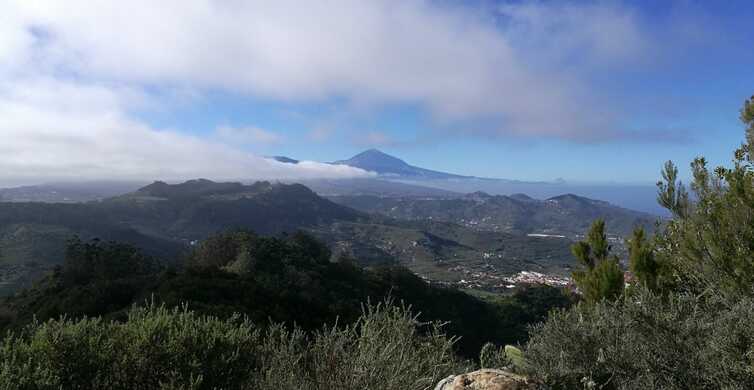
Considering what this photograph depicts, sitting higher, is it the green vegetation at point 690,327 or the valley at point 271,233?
the green vegetation at point 690,327

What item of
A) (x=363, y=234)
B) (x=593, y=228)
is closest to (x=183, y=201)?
(x=363, y=234)

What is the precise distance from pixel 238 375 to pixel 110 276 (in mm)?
29124

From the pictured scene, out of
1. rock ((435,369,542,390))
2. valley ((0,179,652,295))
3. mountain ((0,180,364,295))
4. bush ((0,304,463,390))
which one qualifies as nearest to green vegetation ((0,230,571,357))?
bush ((0,304,463,390))

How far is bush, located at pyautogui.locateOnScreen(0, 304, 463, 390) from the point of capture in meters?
4.06

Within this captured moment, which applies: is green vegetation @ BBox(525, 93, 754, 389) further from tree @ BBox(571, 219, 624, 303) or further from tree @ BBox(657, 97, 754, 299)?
tree @ BBox(571, 219, 624, 303)

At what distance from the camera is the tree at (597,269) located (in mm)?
10320

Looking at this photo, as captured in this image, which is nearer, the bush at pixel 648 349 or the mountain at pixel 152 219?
the bush at pixel 648 349

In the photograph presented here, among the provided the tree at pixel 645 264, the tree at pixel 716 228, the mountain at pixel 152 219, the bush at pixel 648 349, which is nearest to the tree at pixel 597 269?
the tree at pixel 645 264

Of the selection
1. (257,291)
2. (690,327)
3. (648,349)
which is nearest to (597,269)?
(690,327)

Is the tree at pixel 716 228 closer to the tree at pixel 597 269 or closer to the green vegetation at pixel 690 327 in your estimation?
the green vegetation at pixel 690 327

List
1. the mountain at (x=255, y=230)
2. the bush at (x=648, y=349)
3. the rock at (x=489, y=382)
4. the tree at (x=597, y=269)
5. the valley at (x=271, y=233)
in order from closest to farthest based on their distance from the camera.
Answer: the rock at (x=489, y=382) < the bush at (x=648, y=349) < the tree at (x=597, y=269) < the valley at (x=271, y=233) < the mountain at (x=255, y=230)

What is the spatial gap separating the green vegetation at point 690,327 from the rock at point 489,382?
1.68 ft

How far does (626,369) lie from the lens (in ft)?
14.9

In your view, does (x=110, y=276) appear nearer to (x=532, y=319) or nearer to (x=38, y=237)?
(x=532, y=319)
